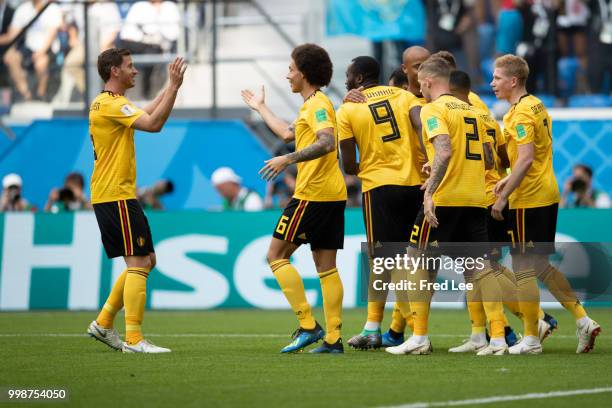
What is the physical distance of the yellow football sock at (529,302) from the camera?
31.6ft

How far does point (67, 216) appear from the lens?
16.3 meters

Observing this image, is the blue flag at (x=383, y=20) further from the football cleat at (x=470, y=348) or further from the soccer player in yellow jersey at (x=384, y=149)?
the football cleat at (x=470, y=348)

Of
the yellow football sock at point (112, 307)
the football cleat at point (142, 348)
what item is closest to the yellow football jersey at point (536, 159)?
the football cleat at point (142, 348)

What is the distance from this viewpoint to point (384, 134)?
995cm

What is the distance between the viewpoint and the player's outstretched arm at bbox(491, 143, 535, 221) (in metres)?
9.34

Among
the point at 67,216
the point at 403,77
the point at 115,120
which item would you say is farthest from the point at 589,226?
the point at 115,120


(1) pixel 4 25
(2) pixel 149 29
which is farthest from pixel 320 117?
(1) pixel 4 25

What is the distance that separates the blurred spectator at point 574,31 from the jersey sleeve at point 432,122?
1092cm

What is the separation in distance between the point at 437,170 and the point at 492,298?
116 cm

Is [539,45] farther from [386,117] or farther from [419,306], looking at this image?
[419,306]

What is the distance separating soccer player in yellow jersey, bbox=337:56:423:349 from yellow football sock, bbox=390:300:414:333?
544 millimetres

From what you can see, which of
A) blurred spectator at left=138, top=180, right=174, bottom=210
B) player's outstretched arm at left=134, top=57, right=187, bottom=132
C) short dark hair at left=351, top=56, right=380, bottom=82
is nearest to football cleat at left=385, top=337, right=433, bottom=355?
short dark hair at left=351, top=56, right=380, bottom=82

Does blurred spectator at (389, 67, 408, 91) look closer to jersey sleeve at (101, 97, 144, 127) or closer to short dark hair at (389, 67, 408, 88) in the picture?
short dark hair at (389, 67, 408, 88)

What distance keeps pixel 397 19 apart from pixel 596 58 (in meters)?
3.20
